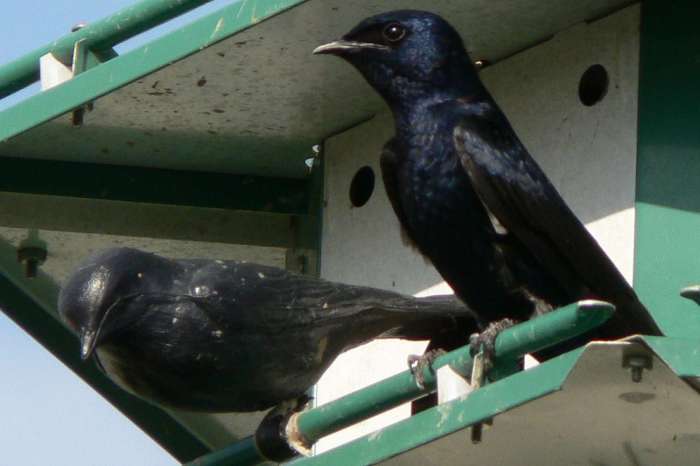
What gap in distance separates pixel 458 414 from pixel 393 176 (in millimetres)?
1114

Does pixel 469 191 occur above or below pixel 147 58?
below

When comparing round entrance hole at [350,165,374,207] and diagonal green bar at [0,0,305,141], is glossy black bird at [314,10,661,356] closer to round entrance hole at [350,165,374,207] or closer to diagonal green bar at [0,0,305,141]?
diagonal green bar at [0,0,305,141]

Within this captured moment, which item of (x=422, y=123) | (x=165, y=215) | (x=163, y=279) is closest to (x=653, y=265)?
(x=422, y=123)

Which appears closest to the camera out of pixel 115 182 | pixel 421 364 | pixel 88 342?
pixel 421 364

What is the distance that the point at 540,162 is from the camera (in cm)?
574

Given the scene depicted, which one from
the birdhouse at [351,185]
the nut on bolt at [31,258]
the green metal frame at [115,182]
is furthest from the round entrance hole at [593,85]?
the nut on bolt at [31,258]

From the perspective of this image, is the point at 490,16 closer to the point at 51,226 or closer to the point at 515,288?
the point at 515,288

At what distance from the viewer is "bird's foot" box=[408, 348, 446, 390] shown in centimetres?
477

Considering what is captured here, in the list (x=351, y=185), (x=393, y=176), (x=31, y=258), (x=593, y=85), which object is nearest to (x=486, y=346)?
(x=393, y=176)

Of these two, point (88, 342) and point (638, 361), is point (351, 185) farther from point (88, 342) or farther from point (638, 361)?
point (638, 361)

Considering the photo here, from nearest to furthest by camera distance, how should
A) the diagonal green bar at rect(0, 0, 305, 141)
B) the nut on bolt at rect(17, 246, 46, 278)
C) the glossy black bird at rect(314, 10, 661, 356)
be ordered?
the glossy black bird at rect(314, 10, 661, 356) → the diagonal green bar at rect(0, 0, 305, 141) → the nut on bolt at rect(17, 246, 46, 278)

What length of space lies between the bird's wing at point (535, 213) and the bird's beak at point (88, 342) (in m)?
0.80

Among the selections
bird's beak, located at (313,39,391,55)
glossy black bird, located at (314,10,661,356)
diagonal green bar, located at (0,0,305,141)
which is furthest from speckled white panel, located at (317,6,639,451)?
diagonal green bar, located at (0,0,305,141)

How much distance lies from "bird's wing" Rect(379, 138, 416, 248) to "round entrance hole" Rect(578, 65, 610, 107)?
0.39m
